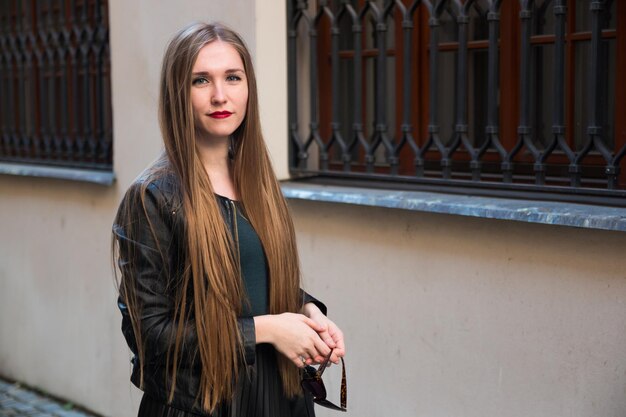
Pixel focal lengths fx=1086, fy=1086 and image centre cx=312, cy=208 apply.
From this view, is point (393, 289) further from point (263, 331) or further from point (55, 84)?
point (55, 84)

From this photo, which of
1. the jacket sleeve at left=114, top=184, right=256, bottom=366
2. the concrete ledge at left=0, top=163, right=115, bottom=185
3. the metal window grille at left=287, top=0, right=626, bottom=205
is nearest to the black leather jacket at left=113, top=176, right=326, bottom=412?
the jacket sleeve at left=114, top=184, right=256, bottom=366

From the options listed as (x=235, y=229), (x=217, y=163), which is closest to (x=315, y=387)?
(x=235, y=229)

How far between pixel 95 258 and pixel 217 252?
13.5ft

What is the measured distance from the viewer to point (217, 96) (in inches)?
106

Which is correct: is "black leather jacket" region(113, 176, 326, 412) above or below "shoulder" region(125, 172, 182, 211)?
below

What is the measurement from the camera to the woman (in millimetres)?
2633

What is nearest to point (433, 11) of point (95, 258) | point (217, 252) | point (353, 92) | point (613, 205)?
point (353, 92)

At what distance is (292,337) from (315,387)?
28 centimetres

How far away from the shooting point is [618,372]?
363 centimetres

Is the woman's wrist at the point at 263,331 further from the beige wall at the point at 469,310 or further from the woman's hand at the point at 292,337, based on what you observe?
the beige wall at the point at 469,310

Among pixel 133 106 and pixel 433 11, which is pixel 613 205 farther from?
pixel 133 106

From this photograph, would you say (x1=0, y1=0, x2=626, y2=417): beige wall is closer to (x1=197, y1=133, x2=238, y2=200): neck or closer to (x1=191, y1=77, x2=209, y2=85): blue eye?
(x1=197, y1=133, x2=238, y2=200): neck

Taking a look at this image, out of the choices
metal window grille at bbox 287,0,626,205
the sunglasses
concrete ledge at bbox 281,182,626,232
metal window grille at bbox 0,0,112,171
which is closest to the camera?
the sunglasses

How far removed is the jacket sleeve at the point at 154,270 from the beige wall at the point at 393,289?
1542mm
